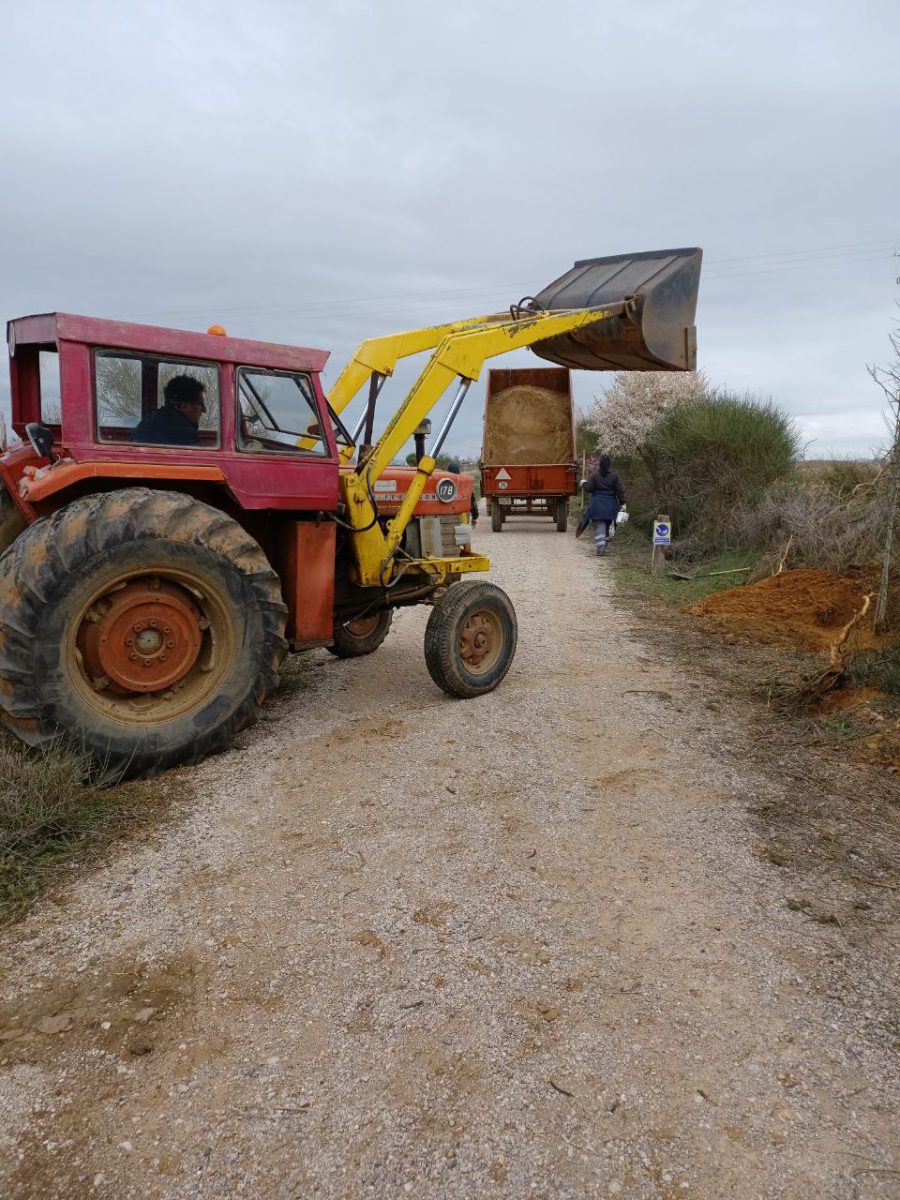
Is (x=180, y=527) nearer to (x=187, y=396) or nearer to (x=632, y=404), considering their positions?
(x=187, y=396)

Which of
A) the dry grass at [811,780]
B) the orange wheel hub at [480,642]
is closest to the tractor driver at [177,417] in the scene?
the orange wheel hub at [480,642]

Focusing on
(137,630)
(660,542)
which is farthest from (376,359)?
(660,542)

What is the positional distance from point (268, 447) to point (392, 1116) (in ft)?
11.9

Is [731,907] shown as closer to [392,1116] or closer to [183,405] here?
[392,1116]

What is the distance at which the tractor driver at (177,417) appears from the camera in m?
4.40

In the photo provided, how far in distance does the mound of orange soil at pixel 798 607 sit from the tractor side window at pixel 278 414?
15.3ft

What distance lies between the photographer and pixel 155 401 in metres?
4.45

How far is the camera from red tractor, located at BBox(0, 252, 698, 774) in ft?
12.8

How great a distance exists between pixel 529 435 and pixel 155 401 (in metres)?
13.7

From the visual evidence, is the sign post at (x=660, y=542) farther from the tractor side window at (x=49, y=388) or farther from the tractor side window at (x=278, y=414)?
the tractor side window at (x=49, y=388)

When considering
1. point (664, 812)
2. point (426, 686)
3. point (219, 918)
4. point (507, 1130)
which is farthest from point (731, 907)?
point (426, 686)

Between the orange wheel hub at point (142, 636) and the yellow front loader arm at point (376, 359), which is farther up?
the yellow front loader arm at point (376, 359)

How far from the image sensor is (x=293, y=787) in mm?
4180

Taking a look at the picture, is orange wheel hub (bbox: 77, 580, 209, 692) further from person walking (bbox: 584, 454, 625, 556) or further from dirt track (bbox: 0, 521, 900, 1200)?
person walking (bbox: 584, 454, 625, 556)
